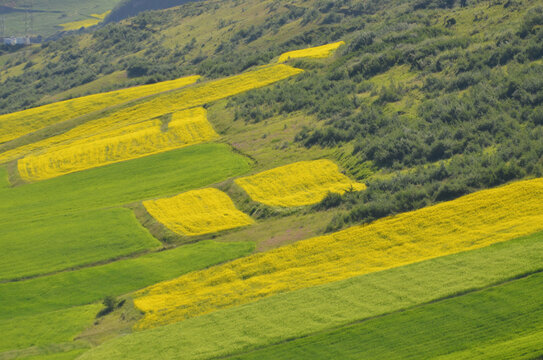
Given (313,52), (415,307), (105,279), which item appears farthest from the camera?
(313,52)

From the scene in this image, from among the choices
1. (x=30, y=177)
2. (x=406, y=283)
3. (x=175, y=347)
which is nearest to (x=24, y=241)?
(x=30, y=177)

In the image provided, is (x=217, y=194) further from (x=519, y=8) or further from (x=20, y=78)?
(x=20, y=78)

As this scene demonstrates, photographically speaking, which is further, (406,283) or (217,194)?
(217,194)

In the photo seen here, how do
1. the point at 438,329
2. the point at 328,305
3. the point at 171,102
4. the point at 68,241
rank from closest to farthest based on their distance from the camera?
the point at 438,329 → the point at 328,305 → the point at 68,241 → the point at 171,102

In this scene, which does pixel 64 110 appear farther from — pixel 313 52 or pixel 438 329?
pixel 438 329

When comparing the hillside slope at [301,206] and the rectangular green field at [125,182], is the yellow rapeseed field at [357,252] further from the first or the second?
the rectangular green field at [125,182]

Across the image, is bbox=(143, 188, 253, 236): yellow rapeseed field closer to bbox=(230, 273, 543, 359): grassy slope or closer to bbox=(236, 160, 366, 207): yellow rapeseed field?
bbox=(236, 160, 366, 207): yellow rapeseed field

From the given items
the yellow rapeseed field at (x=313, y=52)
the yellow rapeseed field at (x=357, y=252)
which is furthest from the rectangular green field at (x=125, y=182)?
the yellow rapeseed field at (x=313, y=52)

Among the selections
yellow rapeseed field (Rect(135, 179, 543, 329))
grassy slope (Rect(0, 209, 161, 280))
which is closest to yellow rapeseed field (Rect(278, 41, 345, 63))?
grassy slope (Rect(0, 209, 161, 280))

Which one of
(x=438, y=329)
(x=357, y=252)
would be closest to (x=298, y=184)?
(x=357, y=252)
